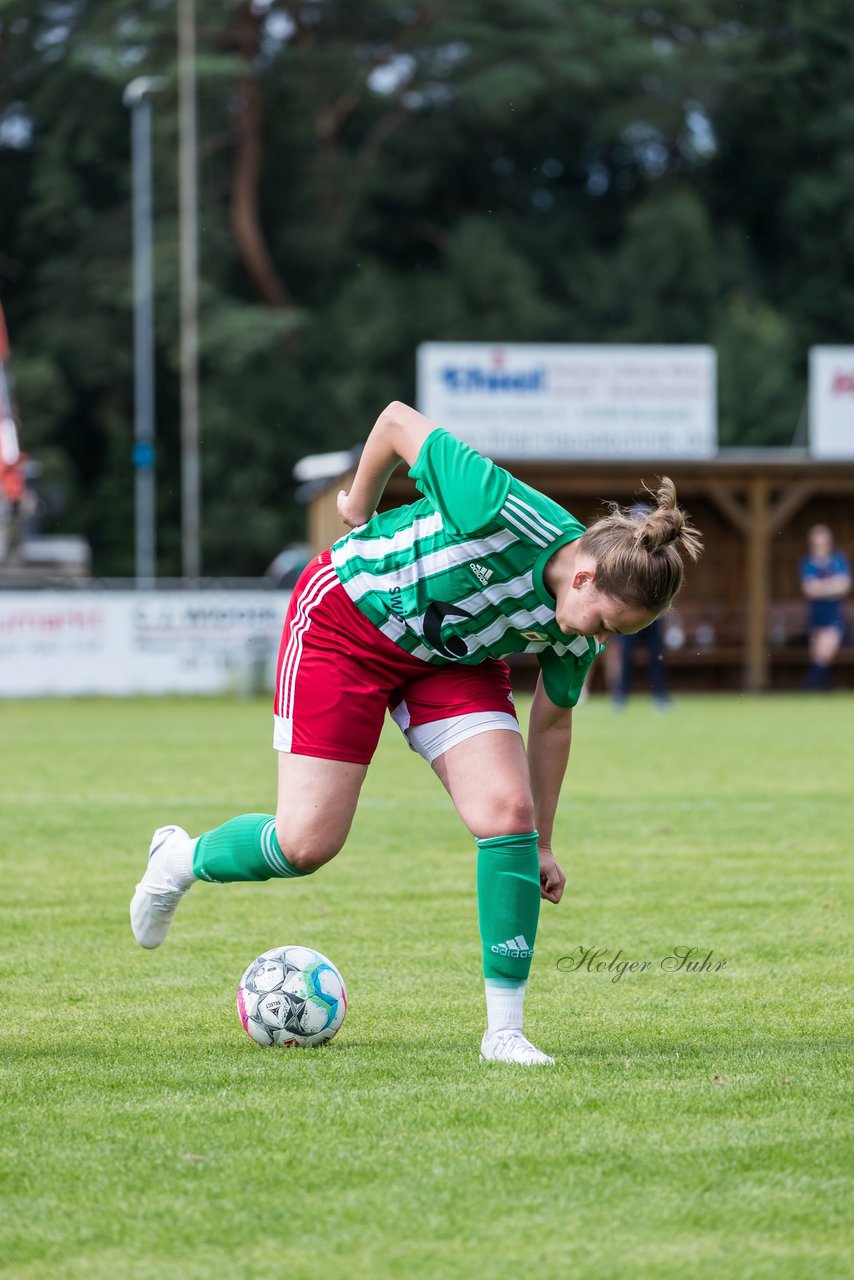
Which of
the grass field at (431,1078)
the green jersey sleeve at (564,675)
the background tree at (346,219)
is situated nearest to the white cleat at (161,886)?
the grass field at (431,1078)

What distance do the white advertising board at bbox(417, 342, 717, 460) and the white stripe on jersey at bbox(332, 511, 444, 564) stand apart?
20.1 m

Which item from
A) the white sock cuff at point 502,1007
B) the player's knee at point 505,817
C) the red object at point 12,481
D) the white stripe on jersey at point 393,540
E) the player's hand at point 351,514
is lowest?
the white sock cuff at point 502,1007

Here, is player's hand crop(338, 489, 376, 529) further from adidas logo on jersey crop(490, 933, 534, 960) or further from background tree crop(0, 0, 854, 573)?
background tree crop(0, 0, 854, 573)

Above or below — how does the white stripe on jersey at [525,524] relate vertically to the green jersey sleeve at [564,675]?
above

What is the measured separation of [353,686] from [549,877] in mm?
748

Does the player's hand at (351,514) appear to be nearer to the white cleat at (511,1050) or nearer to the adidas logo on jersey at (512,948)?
the adidas logo on jersey at (512,948)

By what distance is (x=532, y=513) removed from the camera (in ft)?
14.3

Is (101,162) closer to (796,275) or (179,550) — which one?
(179,550)

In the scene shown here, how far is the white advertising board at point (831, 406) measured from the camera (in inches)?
1015

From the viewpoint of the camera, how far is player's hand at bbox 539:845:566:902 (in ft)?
15.9

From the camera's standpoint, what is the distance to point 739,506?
25.8 metres

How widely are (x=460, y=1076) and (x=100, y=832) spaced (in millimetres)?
5461
